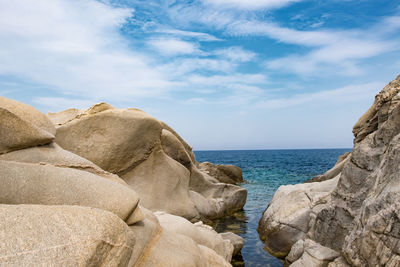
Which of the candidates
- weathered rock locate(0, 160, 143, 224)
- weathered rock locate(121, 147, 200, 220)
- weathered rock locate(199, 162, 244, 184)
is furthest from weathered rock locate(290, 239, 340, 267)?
weathered rock locate(199, 162, 244, 184)

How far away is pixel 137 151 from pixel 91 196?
7.76m

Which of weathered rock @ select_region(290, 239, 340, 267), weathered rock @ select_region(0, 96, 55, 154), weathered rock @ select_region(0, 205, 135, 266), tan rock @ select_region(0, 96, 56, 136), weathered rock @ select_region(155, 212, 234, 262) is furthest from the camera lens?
weathered rock @ select_region(155, 212, 234, 262)

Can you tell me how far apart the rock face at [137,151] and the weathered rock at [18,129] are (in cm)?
460

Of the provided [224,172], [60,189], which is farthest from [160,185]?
[224,172]

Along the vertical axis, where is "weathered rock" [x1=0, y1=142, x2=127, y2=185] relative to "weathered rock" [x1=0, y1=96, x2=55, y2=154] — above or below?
below

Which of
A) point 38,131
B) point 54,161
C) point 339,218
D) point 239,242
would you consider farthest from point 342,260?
point 38,131

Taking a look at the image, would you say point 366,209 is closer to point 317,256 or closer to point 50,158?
point 317,256

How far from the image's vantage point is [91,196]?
17.6 ft

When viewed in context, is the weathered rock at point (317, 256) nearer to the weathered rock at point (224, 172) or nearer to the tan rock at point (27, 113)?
the tan rock at point (27, 113)

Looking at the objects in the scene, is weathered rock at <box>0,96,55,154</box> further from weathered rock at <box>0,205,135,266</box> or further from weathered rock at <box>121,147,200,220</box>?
weathered rock at <box>121,147,200,220</box>

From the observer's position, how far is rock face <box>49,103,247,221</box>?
12211 mm

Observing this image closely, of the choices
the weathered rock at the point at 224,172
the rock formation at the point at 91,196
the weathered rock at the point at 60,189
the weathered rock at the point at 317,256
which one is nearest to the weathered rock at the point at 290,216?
the rock formation at the point at 91,196

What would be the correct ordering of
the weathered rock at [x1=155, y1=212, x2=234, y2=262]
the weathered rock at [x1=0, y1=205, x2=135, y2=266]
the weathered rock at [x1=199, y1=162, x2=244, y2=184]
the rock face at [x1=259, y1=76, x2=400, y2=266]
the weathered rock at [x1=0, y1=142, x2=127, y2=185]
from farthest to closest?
the weathered rock at [x1=199, y1=162, x2=244, y2=184] < the weathered rock at [x1=155, y1=212, x2=234, y2=262] < the weathered rock at [x1=0, y1=142, x2=127, y2=185] < the rock face at [x1=259, y1=76, x2=400, y2=266] < the weathered rock at [x1=0, y1=205, x2=135, y2=266]

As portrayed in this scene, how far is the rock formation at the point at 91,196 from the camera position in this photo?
359 centimetres
